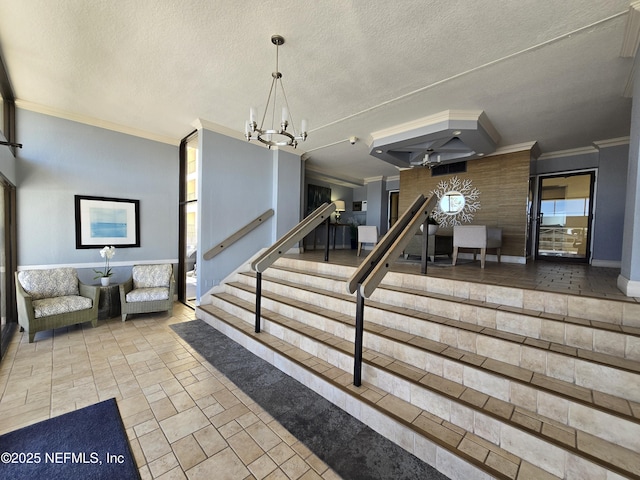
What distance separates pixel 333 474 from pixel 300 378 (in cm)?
104

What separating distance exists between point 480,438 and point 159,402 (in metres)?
2.50

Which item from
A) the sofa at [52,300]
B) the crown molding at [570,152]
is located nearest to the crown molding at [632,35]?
the crown molding at [570,152]

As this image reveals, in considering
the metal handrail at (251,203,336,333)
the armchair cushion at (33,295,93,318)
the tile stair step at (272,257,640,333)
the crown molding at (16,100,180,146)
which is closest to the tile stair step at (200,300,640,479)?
the tile stair step at (272,257,640,333)

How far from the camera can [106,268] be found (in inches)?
182

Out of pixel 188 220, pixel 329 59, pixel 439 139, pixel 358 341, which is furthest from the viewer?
pixel 188 220

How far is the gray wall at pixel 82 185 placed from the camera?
3963mm

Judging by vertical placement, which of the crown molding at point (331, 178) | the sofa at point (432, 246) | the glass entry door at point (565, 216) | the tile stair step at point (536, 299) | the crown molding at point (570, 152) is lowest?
the tile stair step at point (536, 299)

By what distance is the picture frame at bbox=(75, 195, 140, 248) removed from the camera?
14.4 feet

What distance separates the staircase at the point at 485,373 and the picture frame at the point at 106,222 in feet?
11.6

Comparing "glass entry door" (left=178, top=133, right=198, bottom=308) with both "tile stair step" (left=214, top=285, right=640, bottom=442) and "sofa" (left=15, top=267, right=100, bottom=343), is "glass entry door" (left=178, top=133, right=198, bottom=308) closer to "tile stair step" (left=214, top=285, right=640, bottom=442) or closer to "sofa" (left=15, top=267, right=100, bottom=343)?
"sofa" (left=15, top=267, right=100, bottom=343)

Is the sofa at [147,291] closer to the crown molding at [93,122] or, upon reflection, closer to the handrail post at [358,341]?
the crown molding at [93,122]

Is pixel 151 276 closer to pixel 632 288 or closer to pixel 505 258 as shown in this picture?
pixel 632 288

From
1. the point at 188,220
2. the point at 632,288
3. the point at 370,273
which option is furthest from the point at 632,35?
the point at 188,220

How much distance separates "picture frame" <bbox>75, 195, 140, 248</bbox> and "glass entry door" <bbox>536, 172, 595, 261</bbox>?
8.86 meters
